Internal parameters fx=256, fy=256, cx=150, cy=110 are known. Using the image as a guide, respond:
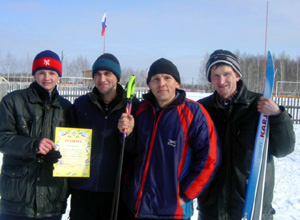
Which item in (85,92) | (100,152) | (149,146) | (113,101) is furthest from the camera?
(85,92)

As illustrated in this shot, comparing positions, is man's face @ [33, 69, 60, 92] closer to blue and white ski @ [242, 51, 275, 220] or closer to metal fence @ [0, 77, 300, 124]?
blue and white ski @ [242, 51, 275, 220]

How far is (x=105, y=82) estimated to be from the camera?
9.24ft

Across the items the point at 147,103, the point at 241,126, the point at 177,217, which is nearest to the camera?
the point at 177,217

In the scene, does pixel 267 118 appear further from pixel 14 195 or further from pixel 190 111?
pixel 14 195

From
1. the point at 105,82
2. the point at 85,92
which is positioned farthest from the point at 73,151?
the point at 85,92

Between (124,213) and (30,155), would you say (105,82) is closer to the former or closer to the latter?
(30,155)

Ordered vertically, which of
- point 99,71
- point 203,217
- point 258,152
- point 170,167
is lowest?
point 203,217

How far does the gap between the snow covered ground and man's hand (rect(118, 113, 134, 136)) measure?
2.48 meters

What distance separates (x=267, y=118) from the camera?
2.34m

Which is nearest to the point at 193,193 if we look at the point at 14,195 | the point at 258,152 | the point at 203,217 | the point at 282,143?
the point at 203,217

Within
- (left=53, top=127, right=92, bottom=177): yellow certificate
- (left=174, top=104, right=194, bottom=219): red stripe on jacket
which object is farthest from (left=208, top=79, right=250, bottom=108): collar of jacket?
(left=53, top=127, right=92, bottom=177): yellow certificate

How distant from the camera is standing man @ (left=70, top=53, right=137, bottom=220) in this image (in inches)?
106

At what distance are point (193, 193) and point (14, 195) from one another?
5.62 ft

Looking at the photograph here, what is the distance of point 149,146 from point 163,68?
75 cm
